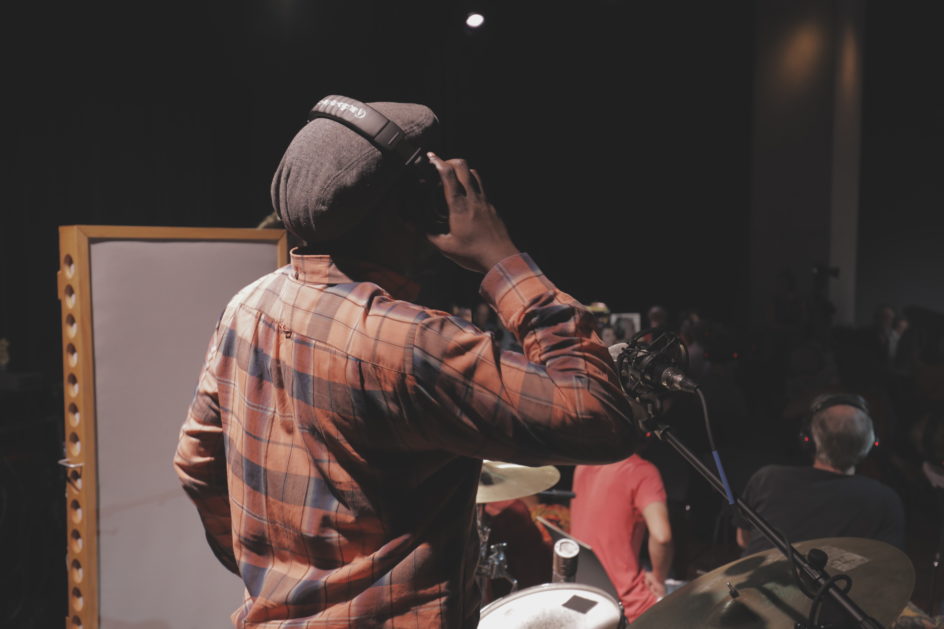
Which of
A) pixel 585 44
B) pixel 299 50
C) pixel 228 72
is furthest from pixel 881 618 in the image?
pixel 585 44

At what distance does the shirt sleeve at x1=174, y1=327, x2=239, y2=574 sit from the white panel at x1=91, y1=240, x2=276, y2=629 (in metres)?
1.06

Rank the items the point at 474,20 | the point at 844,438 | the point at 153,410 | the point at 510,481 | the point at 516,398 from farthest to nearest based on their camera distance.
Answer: the point at 474,20 → the point at 844,438 → the point at 510,481 → the point at 153,410 → the point at 516,398

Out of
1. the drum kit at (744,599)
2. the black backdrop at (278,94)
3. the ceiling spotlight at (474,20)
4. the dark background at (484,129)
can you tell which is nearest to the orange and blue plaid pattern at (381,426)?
the drum kit at (744,599)

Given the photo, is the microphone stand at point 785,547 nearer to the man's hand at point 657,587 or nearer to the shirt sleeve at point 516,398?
the shirt sleeve at point 516,398

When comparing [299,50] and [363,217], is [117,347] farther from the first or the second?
[299,50]

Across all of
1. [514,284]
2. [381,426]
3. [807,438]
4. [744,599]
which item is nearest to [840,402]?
[807,438]

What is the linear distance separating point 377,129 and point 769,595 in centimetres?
131

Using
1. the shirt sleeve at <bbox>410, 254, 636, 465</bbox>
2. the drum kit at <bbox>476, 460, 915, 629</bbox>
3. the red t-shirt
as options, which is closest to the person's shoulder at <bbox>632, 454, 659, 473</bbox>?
the red t-shirt

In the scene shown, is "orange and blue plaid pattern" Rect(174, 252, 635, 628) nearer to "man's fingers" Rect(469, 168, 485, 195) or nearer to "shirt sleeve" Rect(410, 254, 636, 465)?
"shirt sleeve" Rect(410, 254, 636, 465)

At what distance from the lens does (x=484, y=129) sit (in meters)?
10.1

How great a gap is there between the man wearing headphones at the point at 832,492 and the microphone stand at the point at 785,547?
4.41 feet

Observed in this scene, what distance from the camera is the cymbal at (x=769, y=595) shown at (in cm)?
143

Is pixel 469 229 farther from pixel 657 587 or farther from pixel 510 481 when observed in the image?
pixel 657 587

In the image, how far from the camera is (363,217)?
3.00 ft
